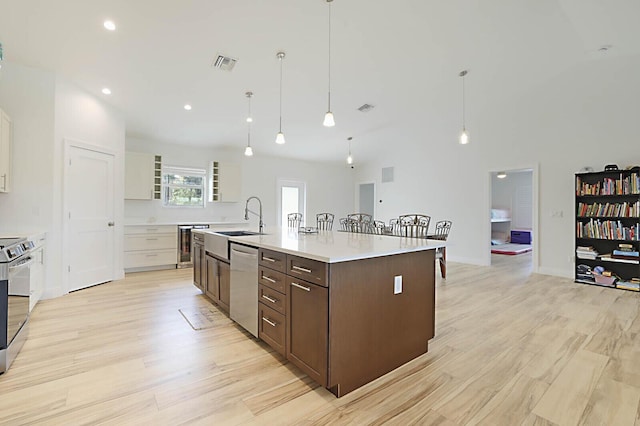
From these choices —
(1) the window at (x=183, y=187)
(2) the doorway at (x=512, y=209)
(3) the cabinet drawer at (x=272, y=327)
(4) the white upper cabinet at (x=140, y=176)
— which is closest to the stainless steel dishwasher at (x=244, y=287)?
(3) the cabinet drawer at (x=272, y=327)

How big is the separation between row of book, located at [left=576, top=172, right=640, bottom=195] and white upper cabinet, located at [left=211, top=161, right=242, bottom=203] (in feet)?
20.7

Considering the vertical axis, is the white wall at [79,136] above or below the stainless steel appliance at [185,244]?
above

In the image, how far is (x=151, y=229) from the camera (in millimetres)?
5516

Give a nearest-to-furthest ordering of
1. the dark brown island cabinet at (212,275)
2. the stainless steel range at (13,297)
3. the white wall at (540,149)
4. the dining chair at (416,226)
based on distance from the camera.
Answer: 1. the stainless steel range at (13,297)
2. the dark brown island cabinet at (212,275)
3. the dining chair at (416,226)
4. the white wall at (540,149)

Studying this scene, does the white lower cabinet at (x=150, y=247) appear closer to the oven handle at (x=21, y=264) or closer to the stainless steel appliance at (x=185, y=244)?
the stainless steel appliance at (x=185, y=244)

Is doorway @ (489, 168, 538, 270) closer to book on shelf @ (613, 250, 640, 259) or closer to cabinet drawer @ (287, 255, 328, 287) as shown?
book on shelf @ (613, 250, 640, 259)

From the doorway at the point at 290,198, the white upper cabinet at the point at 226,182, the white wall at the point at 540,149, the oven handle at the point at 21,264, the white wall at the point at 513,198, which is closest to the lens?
the oven handle at the point at 21,264

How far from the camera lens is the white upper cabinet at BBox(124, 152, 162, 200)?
18.2 ft

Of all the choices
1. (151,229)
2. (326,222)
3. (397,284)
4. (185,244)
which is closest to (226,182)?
(185,244)

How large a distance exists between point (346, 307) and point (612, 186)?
5.15 meters

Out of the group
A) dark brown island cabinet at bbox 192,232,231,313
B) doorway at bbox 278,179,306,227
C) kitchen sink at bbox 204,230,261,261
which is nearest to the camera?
kitchen sink at bbox 204,230,261,261

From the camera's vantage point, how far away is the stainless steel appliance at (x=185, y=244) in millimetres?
5797

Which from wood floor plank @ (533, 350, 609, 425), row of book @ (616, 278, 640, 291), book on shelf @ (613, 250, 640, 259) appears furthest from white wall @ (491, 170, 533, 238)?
wood floor plank @ (533, 350, 609, 425)

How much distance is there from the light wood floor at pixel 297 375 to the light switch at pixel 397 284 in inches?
22.8
